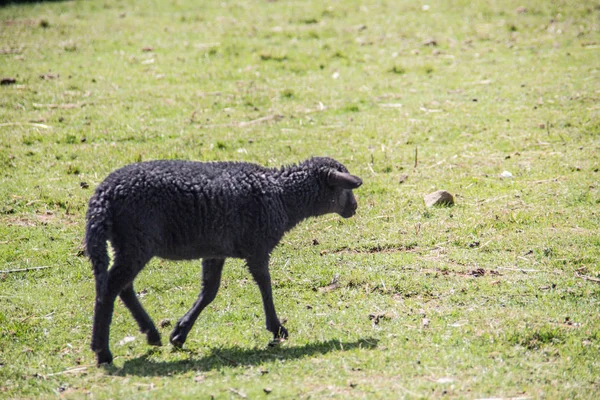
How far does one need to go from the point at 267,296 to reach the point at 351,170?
4750 mm

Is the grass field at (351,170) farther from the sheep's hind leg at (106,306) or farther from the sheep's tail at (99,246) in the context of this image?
the sheep's tail at (99,246)

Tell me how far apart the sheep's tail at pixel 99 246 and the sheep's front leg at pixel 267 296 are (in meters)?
1.47

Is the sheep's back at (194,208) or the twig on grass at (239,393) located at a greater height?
the sheep's back at (194,208)

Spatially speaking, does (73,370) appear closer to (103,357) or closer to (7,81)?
(103,357)

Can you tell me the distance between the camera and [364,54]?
17531 mm

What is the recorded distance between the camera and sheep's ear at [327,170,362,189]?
846 centimetres

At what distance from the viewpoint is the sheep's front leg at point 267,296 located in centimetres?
790

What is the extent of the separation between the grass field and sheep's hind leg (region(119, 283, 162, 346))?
15cm

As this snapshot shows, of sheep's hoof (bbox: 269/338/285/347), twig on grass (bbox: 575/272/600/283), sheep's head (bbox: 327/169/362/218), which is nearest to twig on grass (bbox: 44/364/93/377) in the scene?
sheep's hoof (bbox: 269/338/285/347)

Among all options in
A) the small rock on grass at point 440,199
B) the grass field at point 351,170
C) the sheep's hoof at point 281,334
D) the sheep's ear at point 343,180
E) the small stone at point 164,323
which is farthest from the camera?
the small rock on grass at point 440,199

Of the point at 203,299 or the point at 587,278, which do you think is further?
the point at 587,278

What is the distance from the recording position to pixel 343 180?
8516 millimetres

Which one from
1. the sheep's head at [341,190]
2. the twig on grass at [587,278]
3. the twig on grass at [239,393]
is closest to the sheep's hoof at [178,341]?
the twig on grass at [239,393]

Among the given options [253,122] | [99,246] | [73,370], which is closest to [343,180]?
[99,246]
